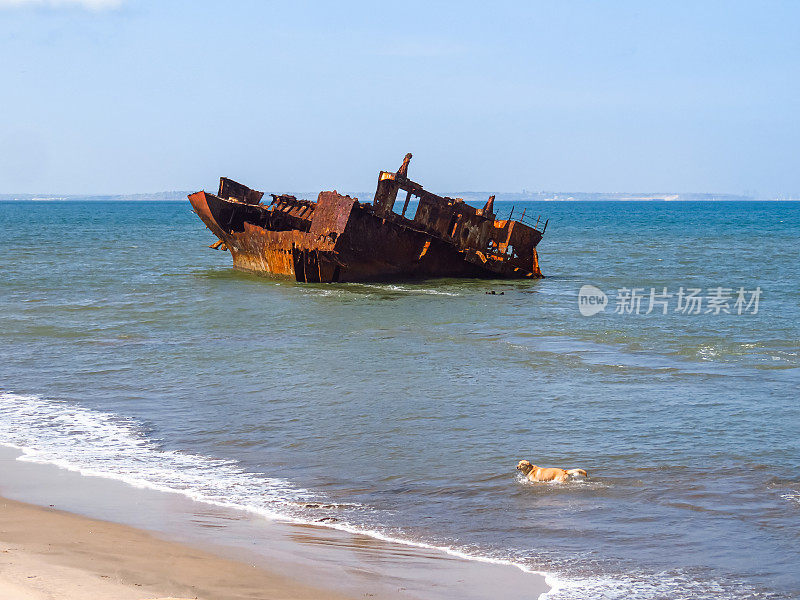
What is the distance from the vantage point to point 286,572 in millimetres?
5551

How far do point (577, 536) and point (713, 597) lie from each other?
1.20 metres

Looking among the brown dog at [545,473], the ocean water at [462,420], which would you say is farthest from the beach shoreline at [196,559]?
the brown dog at [545,473]

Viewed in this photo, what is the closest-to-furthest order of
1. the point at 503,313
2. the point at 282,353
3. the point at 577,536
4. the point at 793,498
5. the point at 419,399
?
the point at 577,536 → the point at 793,498 → the point at 419,399 → the point at 282,353 → the point at 503,313

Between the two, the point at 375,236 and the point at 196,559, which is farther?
the point at 375,236

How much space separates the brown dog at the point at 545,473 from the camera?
7.72m

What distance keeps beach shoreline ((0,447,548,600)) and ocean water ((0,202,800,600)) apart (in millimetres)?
343

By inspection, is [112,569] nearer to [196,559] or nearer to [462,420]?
[196,559]

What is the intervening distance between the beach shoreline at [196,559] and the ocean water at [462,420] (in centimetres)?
34

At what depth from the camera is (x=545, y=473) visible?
775 cm

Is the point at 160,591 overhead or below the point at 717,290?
below

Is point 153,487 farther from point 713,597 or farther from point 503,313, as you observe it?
point 503,313

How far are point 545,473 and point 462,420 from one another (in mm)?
2251

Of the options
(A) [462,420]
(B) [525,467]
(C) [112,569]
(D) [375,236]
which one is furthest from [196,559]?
(D) [375,236]

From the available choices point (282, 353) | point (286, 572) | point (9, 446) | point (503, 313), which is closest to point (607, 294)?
point (503, 313)
